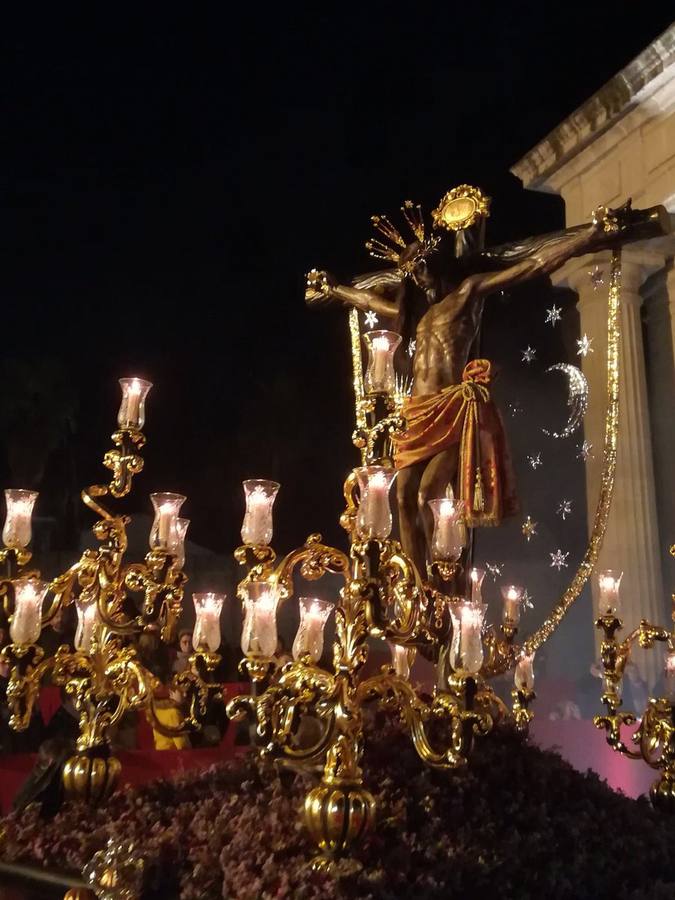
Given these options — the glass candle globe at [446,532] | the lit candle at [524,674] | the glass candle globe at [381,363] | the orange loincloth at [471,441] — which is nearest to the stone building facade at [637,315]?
the orange loincloth at [471,441]

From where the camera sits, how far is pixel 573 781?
4.22 m

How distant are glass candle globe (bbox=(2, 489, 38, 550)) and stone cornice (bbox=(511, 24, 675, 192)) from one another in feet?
21.1

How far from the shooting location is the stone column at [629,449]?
7.65 m

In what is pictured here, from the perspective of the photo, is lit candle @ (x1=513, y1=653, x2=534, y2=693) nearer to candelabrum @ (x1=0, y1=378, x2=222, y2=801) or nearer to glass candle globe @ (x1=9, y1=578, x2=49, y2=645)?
candelabrum @ (x1=0, y1=378, x2=222, y2=801)

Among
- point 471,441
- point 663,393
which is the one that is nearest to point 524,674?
point 471,441

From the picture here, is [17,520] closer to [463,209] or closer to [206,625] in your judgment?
[206,625]

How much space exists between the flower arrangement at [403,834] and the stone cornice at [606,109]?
597cm

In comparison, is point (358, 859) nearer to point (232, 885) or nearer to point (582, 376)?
point (232, 885)

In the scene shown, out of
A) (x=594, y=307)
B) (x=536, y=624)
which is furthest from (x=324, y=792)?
(x=594, y=307)

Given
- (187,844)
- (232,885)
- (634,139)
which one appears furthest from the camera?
(634,139)

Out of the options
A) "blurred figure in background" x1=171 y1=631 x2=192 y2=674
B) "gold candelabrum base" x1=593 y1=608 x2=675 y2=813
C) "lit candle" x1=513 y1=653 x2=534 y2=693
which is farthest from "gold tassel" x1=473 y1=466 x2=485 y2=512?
"blurred figure in background" x1=171 y1=631 x2=192 y2=674

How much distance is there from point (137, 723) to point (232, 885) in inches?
133

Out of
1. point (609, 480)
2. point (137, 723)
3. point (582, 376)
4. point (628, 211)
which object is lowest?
point (137, 723)

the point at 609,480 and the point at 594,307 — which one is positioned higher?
the point at 594,307
